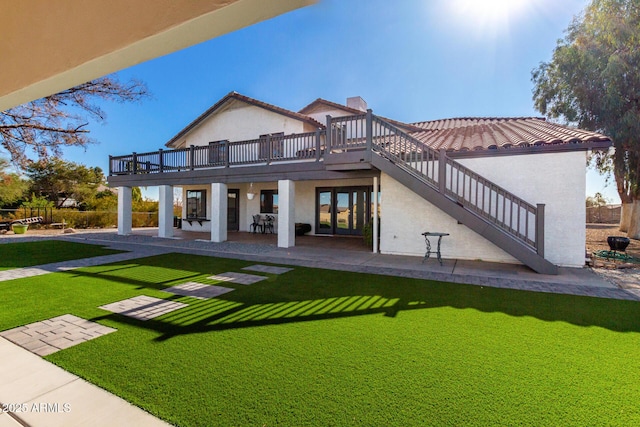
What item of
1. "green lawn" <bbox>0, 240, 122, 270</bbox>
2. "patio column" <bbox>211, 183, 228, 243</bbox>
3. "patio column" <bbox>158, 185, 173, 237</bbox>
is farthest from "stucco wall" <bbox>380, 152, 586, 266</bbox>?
"patio column" <bbox>158, 185, 173, 237</bbox>

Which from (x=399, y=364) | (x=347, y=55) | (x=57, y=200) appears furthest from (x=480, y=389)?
(x=57, y=200)

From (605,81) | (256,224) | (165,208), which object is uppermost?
(605,81)

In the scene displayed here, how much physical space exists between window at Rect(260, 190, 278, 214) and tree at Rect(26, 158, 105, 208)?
65.3 feet

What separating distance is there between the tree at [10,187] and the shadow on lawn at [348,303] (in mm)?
22519

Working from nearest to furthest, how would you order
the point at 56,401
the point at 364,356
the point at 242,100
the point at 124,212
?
the point at 56,401, the point at 364,356, the point at 124,212, the point at 242,100

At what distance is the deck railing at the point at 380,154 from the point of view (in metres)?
7.45

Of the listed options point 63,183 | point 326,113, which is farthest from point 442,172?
point 63,183

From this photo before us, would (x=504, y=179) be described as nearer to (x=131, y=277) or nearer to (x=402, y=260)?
(x=402, y=260)

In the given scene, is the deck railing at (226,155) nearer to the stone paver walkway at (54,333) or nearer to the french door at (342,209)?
the french door at (342,209)

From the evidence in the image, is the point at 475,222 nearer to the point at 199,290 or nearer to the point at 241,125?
the point at 199,290

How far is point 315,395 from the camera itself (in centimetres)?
251

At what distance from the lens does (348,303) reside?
16.0 ft

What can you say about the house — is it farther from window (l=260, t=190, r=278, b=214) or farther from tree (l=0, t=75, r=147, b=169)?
tree (l=0, t=75, r=147, b=169)

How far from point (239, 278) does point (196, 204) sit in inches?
506
